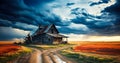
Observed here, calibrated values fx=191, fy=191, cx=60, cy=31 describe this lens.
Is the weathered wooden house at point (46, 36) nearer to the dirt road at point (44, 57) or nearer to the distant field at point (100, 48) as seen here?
the dirt road at point (44, 57)

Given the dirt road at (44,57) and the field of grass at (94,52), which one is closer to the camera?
the dirt road at (44,57)

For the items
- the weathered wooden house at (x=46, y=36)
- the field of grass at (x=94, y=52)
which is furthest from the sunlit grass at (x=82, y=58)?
the weathered wooden house at (x=46, y=36)

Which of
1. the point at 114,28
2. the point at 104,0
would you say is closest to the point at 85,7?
the point at 104,0

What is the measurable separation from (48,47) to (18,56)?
130 cm

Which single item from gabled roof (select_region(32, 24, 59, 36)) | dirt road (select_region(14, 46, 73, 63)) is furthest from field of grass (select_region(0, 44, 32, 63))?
gabled roof (select_region(32, 24, 59, 36))

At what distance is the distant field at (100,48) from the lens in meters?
7.40

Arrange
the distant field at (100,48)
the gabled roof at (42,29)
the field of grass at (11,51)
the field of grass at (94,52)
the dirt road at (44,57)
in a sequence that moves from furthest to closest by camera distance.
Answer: the gabled roof at (42,29)
the distant field at (100,48)
the field of grass at (11,51)
the field of grass at (94,52)
the dirt road at (44,57)

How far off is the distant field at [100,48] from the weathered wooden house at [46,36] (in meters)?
0.77

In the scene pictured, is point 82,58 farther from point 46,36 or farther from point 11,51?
point 11,51

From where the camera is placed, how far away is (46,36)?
832 cm

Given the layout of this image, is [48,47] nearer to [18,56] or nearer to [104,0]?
[18,56]

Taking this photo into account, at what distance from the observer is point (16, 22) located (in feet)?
26.2

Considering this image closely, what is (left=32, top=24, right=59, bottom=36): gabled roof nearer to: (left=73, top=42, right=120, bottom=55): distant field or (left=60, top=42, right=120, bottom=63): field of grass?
(left=60, top=42, right=120, bottom=63): field of grass

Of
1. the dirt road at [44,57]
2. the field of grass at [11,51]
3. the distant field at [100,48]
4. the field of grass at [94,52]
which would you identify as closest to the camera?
the dirt road at [44,57]
